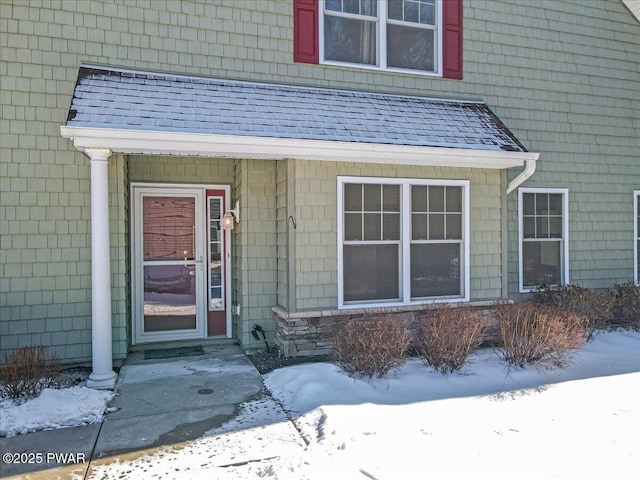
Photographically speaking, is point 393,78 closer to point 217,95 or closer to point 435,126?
point 435,126

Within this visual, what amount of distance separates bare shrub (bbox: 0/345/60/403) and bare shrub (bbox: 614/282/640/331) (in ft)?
24.3

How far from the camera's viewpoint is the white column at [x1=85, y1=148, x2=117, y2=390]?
17.1 ft

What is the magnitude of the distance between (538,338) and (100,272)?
15.0ft

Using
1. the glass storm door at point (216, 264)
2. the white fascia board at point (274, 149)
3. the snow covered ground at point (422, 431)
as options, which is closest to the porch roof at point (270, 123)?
the white fascia board at point (274, 149)

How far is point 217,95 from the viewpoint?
6.23 m

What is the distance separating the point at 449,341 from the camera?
532cm

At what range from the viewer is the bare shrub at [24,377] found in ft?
14.9

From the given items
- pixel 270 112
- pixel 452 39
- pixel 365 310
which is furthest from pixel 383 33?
pixel 365 310

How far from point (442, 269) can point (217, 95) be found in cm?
364

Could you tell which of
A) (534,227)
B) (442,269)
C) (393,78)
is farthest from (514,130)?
(442,269)

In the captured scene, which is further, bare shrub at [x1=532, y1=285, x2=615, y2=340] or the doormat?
bare shrub at [x1=532, y1=285, x2=615, y2=340]

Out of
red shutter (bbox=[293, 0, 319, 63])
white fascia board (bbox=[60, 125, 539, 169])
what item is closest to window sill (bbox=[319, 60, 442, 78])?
red shutter (bbox=[293, 0, 319, 63])

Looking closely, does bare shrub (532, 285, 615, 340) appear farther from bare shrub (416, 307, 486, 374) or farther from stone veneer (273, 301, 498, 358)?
bare shrub (416, 307, 486, 374)

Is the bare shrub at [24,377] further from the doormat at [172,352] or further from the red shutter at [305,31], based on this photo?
the red shutter at [305,31]
